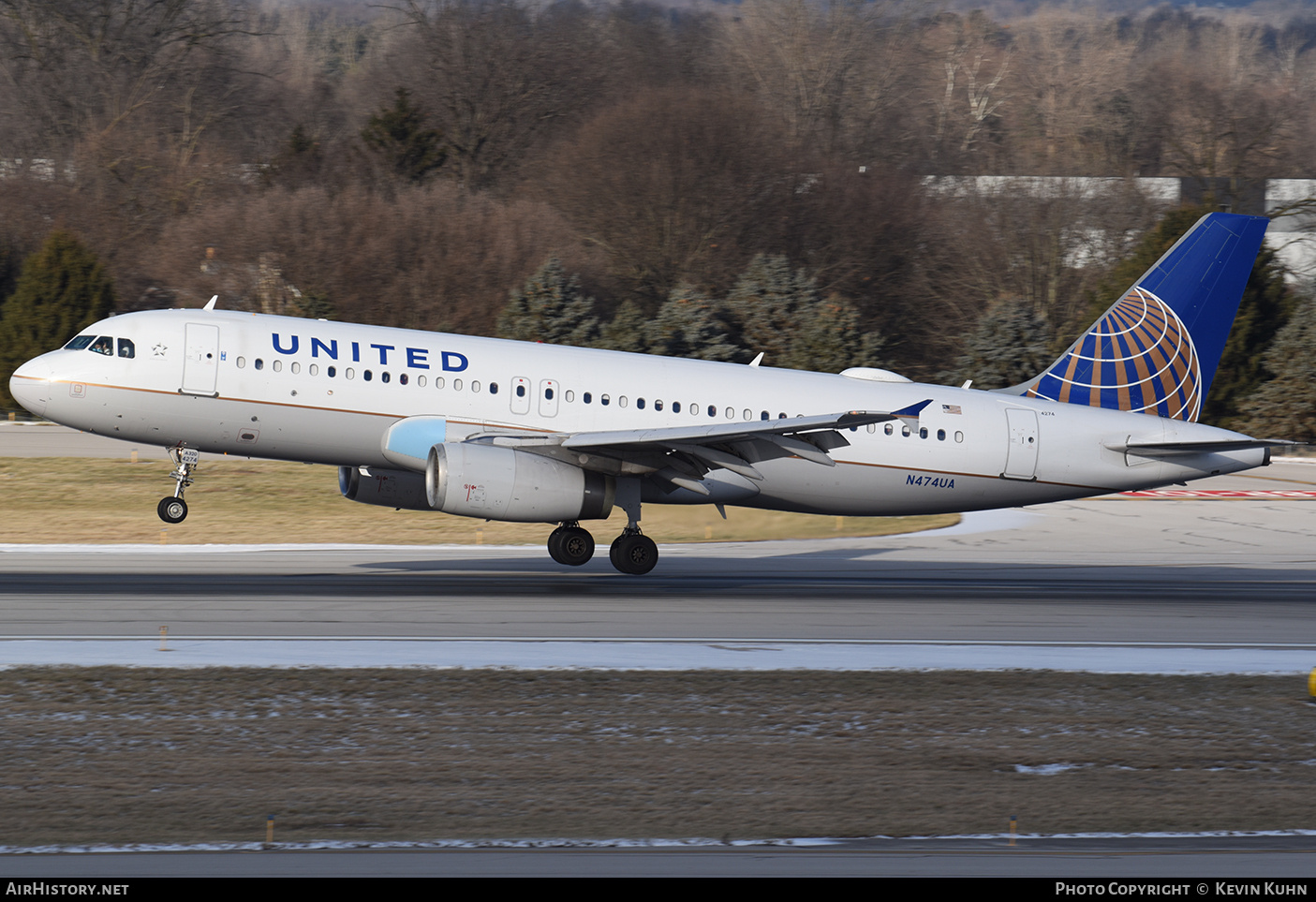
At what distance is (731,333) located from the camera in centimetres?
6419

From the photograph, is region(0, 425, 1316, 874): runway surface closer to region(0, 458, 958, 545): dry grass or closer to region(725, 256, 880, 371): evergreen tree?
region(0, 458, 958, 545): dry grass

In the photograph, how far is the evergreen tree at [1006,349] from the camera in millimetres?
62562

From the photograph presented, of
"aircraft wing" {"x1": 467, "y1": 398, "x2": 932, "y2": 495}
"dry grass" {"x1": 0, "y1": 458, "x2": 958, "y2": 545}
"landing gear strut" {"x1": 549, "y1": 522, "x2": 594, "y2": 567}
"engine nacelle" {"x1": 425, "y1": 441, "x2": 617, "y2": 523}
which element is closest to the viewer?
"engine nacelle" {"x1": 425, "y1": 441, "x2": 617, "y2": 523}

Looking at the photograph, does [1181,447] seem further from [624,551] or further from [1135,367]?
[624,551]

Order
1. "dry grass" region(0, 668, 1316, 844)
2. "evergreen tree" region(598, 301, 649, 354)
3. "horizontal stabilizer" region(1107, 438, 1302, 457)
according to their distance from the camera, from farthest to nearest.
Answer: "evergreen tree" region(598, 301, 649, 354)
"horizontal stabilizer" region(1107, 438, 1302, 457)
"dry grass" region(0, 668, 1316, 844)

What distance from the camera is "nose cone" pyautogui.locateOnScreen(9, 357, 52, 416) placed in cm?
2472

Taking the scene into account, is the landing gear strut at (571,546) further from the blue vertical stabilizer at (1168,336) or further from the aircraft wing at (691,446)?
the blue vertical stabilizer at (1168,336)

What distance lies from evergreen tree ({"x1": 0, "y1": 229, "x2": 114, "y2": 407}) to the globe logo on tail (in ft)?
136

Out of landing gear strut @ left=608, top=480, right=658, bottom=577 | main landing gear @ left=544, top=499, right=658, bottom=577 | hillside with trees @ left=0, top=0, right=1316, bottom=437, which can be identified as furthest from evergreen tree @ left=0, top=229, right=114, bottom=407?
landing gear strut @ left=608, top=480, right=658, bottom=577

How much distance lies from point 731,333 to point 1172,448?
37422mm

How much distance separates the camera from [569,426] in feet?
84.2

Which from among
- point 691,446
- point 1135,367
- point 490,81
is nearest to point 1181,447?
point 1135,367

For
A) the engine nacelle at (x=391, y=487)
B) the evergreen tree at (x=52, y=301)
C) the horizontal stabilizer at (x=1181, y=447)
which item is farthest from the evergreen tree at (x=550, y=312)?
the horizontal stabilizer at (x=1181, y=447)
